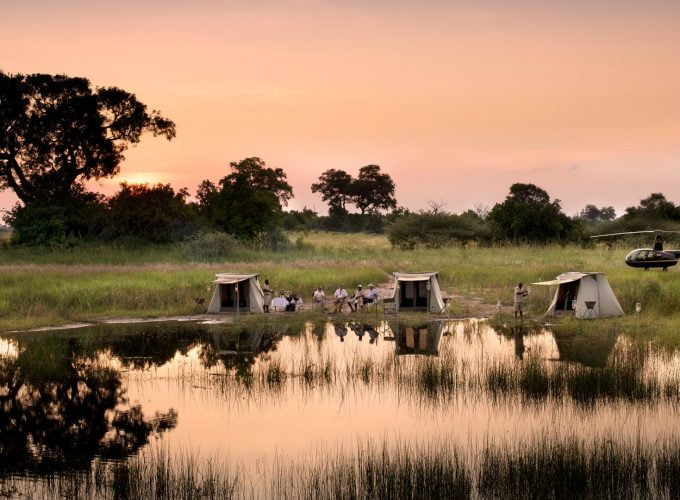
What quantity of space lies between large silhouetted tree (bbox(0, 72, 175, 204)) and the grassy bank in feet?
20.6

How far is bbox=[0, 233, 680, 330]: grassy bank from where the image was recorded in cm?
3306

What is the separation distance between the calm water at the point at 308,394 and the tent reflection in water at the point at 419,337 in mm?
103

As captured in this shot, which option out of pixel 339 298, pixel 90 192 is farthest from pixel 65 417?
pixel 90 192

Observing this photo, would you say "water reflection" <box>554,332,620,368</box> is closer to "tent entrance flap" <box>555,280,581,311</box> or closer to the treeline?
"tent entrance flap" <box>555,280,581,311</box>

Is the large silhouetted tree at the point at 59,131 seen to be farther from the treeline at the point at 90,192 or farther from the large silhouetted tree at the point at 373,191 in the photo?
the large silhouetted tree at the point at 373,191

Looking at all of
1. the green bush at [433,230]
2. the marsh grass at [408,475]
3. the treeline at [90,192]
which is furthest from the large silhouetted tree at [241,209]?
the marsh grass at [408,475]

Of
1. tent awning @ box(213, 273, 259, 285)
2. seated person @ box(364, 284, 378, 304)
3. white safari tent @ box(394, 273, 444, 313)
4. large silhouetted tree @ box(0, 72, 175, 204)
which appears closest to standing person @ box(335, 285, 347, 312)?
seated person @ box(364, 284, 378, 304)

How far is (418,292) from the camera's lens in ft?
117

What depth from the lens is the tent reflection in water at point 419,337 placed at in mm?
23733

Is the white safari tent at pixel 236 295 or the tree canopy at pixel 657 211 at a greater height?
the tree canopy at pixel 657 211

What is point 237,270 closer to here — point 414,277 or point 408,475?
point 414,277

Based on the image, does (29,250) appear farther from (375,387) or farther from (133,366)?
(375,387)

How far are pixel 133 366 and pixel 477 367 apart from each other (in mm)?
9945

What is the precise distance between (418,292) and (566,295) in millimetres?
6781
